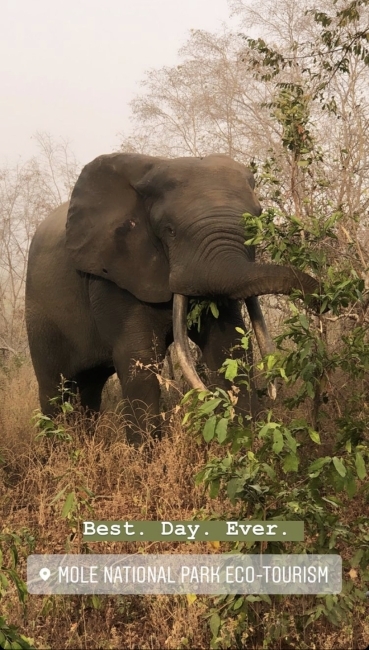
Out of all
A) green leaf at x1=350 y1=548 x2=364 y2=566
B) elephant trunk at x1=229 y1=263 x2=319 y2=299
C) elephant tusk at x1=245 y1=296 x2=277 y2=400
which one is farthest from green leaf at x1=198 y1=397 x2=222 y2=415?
elephant tusk at x1=245 y1=296 x2=277 y2=400

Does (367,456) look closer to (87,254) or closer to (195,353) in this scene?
(87,254)

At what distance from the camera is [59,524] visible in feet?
14.0

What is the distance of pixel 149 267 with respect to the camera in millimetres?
5980

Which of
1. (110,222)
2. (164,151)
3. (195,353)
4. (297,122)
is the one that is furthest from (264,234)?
(164,151)

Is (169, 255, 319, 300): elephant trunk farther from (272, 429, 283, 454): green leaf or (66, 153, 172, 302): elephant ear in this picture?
(272, 429, 283, 454): green leaf

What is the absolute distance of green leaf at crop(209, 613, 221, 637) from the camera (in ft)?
10.6

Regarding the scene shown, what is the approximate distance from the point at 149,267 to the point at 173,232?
38 cm

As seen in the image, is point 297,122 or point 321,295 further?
point 297,122

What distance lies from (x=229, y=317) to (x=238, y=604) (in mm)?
2799

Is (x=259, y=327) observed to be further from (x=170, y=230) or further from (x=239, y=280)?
(x=170, y=230)

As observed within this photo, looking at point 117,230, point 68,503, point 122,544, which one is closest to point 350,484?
point 68,503

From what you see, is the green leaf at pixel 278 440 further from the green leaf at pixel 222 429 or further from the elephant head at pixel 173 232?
the elephant head at pixel 173 232

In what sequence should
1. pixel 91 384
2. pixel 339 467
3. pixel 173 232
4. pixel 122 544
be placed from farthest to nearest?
pixel 91 384 → pixel 173 232 → pixel 122 544 → pixel 339 467

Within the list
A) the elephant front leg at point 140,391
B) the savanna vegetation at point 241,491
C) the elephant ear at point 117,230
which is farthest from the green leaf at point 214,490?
the elephant ear at point 117,230
